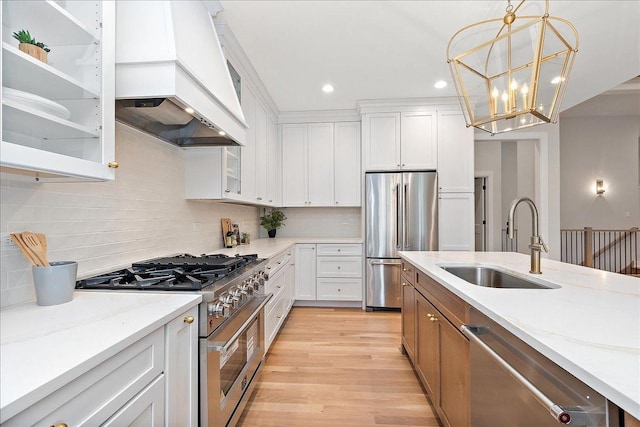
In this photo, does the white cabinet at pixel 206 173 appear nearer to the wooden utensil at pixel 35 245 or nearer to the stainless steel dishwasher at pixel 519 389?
the wooden utensil at pixel 35 245

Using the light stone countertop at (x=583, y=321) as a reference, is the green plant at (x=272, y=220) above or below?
above

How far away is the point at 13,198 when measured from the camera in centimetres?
118

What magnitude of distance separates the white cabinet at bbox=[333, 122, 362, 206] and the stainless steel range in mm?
2558

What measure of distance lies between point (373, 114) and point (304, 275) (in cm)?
240

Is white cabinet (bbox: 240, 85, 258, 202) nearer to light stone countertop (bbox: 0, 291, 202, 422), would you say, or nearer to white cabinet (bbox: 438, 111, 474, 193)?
light stone countertop (bbox: 0, 291, 202, 422)

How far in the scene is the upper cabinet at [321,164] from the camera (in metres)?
4.48

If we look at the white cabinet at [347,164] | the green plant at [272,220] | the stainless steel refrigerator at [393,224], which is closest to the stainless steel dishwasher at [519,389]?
the stainless steel refrigerator at [393,224]

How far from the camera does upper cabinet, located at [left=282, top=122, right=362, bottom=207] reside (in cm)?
448

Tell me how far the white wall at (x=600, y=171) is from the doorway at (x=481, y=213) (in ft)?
5.76

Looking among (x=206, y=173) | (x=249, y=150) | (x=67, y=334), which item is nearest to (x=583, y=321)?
A: (x=67, y=334)

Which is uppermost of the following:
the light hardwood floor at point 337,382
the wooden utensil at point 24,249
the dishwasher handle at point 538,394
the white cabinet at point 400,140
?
the white cabinet at point 400,140

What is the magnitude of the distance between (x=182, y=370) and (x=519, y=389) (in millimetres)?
1196

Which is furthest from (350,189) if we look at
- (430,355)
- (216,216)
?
(430,355)

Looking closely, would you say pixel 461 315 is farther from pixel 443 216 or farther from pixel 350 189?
pixel 350 189
